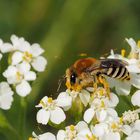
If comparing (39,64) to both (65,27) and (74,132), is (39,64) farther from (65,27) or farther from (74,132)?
(65,27)

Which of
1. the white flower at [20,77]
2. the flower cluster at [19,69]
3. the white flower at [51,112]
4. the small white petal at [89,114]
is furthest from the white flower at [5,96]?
the small white petal at [89,114]

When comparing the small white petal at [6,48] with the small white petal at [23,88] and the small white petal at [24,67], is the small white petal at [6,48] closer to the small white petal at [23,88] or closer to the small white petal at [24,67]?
the small white petal at [24,67]

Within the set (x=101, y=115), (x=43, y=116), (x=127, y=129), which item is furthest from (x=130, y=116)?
(x=43, y=116)

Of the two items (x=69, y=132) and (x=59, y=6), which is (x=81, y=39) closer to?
(x=59, y=6)

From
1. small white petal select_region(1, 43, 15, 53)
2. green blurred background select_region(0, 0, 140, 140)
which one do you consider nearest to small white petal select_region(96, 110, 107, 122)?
small white petal select_region(1, 43, 15, 53)

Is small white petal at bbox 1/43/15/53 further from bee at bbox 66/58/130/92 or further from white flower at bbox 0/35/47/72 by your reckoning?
bee at bbox 66/58/130/92

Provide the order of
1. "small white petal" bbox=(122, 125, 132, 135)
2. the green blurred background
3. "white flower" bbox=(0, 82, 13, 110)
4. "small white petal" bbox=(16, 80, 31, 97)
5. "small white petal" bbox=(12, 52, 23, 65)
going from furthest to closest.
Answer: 1. the green blurred background
2. "small white petal" bbox=(12, 52, 23, 65)
3. "small white petal" bbox=(16, 80, 31, 97)
4. "white flower" bbox=(0, 82, 13, 110)
5. "small white petal" bbox=(122, 125, 132, 135)

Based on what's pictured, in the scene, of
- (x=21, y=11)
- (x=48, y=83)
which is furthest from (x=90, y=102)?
(x=21, y=11)
